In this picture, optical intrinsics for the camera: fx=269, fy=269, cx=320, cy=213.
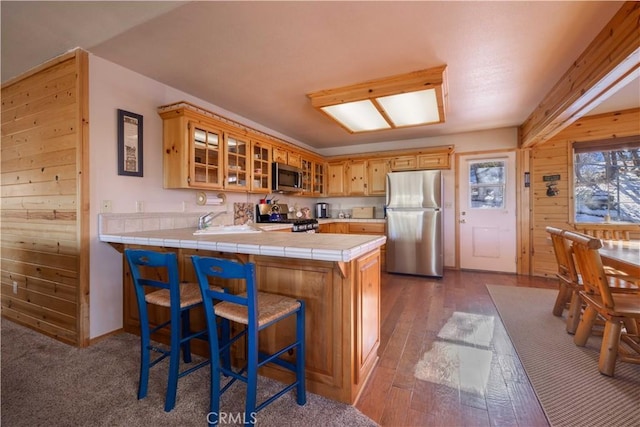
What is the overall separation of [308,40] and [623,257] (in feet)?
8.94

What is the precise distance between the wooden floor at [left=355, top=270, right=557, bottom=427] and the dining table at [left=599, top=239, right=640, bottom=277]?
0.92 m

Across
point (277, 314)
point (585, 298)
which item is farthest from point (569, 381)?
point (277, 314)

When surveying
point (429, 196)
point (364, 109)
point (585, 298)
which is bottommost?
point (585, 298)

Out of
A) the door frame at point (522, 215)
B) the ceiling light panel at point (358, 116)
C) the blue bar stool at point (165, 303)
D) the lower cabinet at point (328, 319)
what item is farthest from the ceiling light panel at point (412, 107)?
the blue bar stool at point (165, 303)

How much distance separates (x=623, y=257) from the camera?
188 centimetres

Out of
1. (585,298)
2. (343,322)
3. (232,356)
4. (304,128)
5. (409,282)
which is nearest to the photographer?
(343,322)

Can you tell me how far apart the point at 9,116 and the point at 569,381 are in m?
5.06

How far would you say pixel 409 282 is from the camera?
4.01 meters

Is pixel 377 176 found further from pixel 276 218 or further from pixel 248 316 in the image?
pixel 248 316

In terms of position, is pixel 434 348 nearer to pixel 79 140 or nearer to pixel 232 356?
pixel 232 356

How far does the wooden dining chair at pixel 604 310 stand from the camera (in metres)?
1.75

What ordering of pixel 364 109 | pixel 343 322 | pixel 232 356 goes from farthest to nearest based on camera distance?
pixel 364 109 → pixel 232 356 → pixel 343 322

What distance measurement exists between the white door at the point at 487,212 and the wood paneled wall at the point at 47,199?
5040mm

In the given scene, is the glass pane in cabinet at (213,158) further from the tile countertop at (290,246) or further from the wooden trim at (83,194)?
the tile countertop at (290,246)
